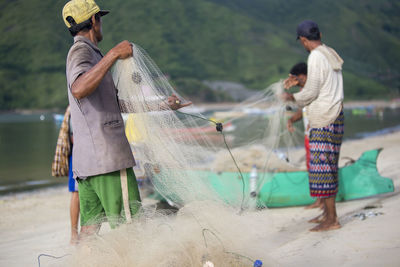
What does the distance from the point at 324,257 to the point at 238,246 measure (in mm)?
1157

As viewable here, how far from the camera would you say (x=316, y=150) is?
3.94 metres

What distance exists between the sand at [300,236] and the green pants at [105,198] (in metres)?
0.23

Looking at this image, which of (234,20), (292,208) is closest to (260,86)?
(234,20)

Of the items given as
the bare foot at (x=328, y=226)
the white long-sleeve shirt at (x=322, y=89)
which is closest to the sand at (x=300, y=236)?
the bare foot at (x=328, y=226)

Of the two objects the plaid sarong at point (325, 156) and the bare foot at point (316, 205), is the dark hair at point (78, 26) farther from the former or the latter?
the bare foot at point (316, 205)

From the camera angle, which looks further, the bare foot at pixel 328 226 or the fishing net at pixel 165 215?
the bare foot at pixel 328 226

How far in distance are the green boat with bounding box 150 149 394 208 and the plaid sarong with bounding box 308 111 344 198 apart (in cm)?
120

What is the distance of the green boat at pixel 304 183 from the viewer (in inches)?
199

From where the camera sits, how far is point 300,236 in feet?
12.9

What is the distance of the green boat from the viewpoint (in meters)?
5.07

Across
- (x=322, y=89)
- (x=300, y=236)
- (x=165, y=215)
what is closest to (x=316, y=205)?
(x=300, y=236)

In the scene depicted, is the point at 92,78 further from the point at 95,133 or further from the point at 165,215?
the point at 165,215

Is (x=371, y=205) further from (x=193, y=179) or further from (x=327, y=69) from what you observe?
(x=193, y=179)

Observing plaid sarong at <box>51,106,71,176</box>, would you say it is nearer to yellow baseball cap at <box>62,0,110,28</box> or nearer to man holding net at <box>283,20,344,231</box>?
yellow baseball cap at <box>62,0,110,28</box>
